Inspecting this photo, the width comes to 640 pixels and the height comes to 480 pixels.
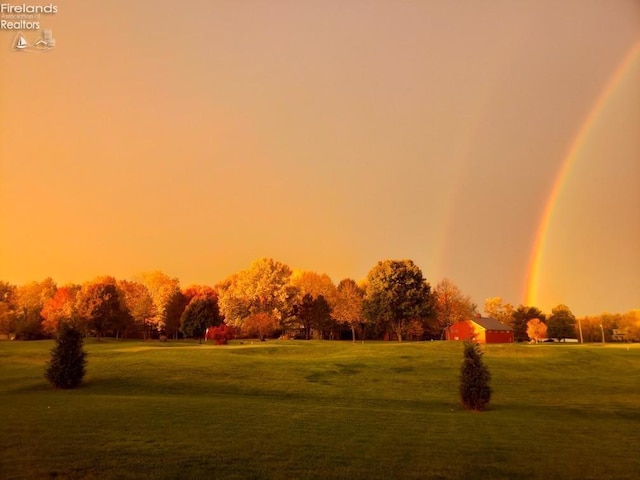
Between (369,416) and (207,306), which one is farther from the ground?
(207,306)

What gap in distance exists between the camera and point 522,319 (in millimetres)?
127125

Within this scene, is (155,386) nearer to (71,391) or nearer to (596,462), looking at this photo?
(71,391)

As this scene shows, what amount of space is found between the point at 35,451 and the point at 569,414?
23.8 meters

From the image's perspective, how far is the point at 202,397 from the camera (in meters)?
26.3

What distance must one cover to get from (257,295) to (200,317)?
43.8 feet

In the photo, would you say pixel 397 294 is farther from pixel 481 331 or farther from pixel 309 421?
pixel 309 421

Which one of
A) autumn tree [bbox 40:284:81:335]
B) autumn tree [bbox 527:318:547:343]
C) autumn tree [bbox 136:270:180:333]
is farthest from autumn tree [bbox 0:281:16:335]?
autumn tree [bbox 527:318:547:343]

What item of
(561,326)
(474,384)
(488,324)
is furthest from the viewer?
(561,326)

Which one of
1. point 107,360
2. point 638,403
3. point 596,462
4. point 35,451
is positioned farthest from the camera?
point 107,360

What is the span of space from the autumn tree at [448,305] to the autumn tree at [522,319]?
104 feet

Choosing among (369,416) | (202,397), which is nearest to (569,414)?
(369,416)

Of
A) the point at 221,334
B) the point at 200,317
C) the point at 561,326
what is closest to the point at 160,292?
the point at 200,317

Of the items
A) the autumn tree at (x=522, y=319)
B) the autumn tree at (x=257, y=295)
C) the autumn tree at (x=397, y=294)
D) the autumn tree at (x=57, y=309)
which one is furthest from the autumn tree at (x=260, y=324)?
the autumn tree at (x=522, y=319)

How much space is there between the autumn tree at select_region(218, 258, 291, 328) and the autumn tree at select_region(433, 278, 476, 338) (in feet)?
100
